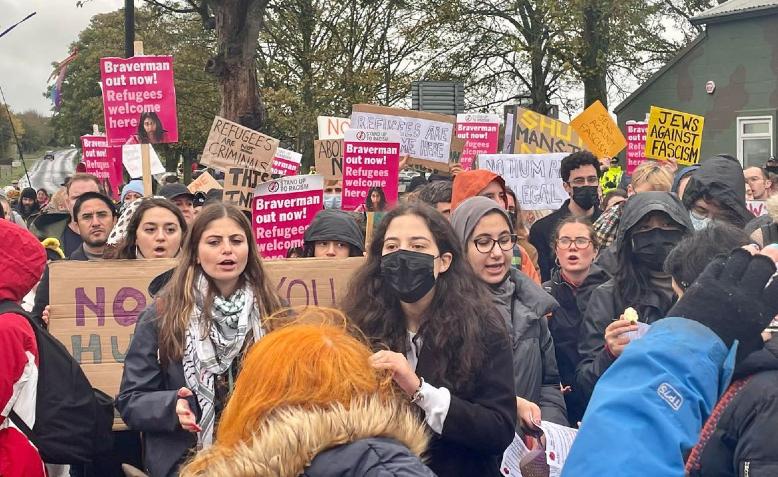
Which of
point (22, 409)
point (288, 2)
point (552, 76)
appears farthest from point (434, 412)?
point (552, 76)

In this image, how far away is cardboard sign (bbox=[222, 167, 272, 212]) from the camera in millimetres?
7023

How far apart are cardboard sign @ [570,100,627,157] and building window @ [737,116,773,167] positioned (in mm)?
12944

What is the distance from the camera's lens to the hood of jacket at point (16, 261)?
342cm

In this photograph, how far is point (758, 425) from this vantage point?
1.86 m

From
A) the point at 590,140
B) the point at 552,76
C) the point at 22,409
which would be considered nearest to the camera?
the point at 22,409

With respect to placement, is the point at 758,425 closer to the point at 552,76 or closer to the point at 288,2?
the point at 288,2

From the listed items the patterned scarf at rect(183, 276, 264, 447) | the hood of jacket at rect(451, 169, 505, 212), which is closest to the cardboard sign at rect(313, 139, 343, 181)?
the hood of jacket at rect(451, 169, 505, 212)

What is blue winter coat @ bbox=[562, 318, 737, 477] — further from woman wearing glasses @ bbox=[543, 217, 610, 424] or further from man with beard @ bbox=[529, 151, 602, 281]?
man with beard @ bbox=[529, 151, 602, 281]

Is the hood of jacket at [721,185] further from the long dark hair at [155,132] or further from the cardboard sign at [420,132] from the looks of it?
the cardboard sign at [420,132]

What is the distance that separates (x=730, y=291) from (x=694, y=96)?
24952 millimetres

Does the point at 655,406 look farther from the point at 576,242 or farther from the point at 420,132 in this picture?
the point at 420,132

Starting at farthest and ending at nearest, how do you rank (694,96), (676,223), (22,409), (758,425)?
1. (694,96)
2. (676,223)
3. (22,409)
4. (758,425)

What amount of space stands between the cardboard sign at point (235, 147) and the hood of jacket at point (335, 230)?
2.46 m

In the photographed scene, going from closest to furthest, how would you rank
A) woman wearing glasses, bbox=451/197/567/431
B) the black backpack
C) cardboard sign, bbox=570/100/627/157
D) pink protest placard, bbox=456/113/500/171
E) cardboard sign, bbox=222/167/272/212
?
the black backpack → woman wearing glasses, bbox=451/197/567/431 → cardboard sign, bbox=222/167/272/212 → cardboard sign, bbox=570/100/627/157 → pink protest placard, bbox=456/113/500/171
